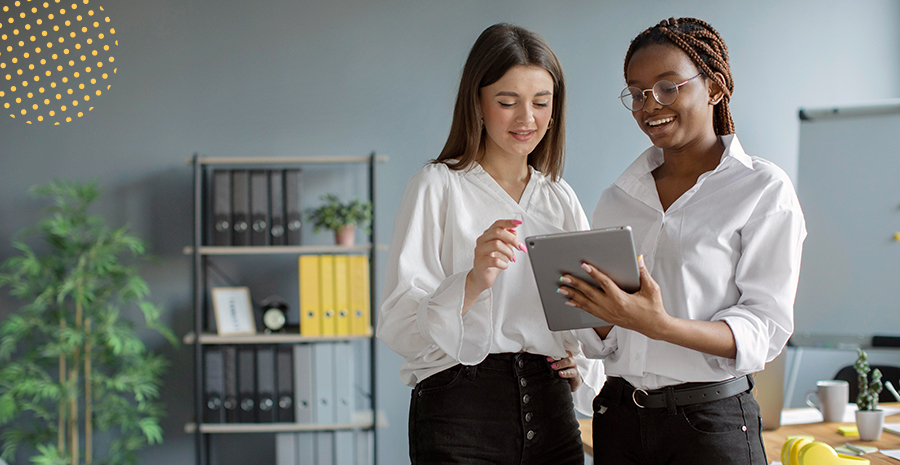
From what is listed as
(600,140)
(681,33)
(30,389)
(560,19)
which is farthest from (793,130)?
(30,389)

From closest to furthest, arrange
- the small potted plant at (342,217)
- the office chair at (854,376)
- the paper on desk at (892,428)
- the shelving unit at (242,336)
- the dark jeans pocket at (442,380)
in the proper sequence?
the dark jeans pocket at (442,380) → the paper on desk at (892,428) → the office chair at (854,376) → the shelving unit at (242,336) → the small potted plant at (342,217)

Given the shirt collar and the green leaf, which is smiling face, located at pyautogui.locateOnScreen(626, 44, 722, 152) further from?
the green leaf

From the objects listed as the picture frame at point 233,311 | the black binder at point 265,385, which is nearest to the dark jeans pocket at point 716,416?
the black binder at point 265,385

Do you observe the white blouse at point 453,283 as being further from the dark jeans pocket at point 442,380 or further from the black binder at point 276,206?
the black binder at point 276,206

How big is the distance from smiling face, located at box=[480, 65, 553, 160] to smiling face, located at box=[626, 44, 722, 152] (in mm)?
184

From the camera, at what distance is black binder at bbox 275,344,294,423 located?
299 centimetres

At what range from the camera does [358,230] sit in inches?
132

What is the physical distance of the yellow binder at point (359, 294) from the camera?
3.01 metres

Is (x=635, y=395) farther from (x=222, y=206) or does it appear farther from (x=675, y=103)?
(x=222, y=206)

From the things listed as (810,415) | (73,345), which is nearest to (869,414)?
(810,415)

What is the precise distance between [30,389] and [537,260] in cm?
264

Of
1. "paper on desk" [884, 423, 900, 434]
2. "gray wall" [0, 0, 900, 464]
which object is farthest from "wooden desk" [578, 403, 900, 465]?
"gray wall" [0, 0, 900, 464]

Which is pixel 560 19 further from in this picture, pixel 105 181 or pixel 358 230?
pixel 105 181

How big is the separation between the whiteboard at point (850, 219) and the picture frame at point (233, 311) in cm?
278
